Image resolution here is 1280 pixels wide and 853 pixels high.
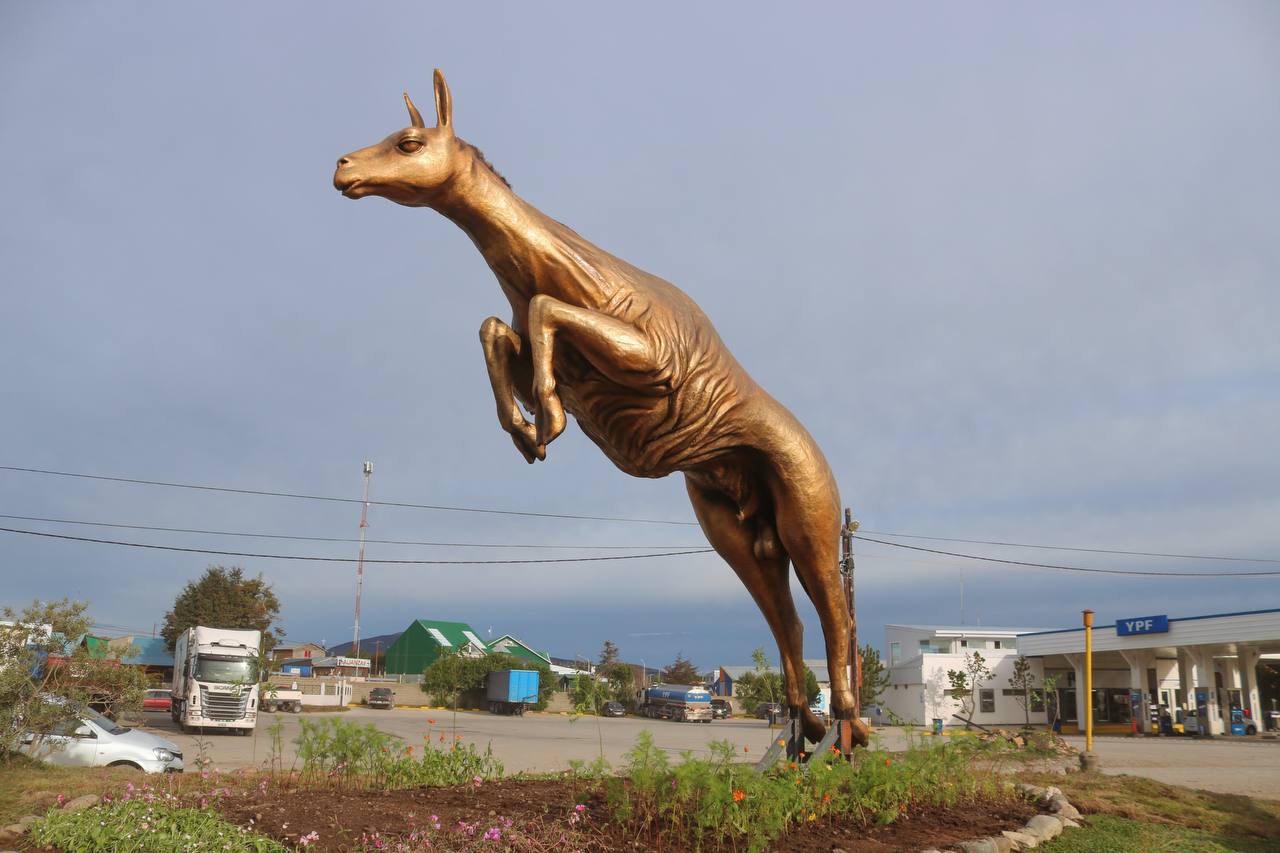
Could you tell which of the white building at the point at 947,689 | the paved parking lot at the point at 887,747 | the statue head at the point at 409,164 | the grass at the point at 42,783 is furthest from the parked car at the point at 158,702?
the statue head at the point at 409,164

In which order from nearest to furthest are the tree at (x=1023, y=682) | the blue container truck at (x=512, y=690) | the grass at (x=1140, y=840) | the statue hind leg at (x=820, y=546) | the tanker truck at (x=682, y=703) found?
1. the statue hind leg at (x=820, y=546)
2. the grass at (x=1140, y=840)
3. the tree at (x=1023, y=682)
4. the blue container truck at (x=512, y=690)
5. the tanker truck at (x=682, y=703)

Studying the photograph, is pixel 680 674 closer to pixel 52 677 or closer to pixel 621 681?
pixel 621 681

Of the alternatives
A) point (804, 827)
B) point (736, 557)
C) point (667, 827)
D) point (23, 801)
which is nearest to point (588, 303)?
point (736, 557)

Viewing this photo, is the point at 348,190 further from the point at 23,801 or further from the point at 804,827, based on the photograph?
the point at 23,801

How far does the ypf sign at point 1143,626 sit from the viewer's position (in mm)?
27750

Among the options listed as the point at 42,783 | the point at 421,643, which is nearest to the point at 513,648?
the point at 421,643

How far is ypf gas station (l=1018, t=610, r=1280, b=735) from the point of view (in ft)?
86.7

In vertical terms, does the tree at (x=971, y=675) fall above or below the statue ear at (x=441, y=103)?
below

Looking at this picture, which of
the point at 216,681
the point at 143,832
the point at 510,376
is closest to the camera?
the point at 510,376

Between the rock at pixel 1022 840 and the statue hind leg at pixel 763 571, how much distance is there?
1295mm

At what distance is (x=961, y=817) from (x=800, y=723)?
1.12m

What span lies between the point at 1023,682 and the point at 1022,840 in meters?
33.7

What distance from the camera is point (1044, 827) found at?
5500mm

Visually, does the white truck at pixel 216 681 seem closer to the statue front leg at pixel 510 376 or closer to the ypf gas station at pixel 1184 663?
the statue front leg at pixel 510 376
